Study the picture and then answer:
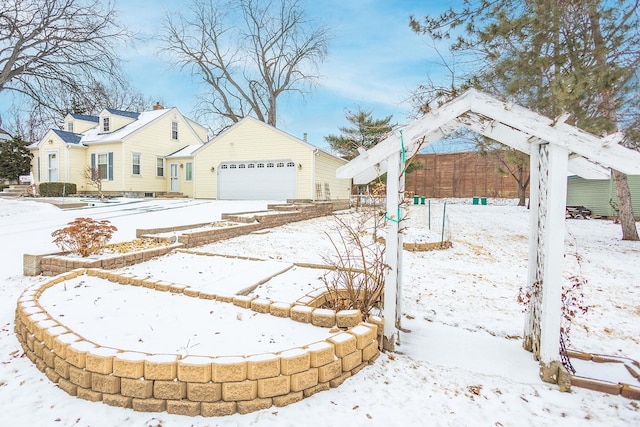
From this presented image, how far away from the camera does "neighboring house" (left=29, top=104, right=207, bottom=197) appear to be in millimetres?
16750

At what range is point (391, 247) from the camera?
2.71 m

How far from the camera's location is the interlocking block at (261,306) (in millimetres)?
2857

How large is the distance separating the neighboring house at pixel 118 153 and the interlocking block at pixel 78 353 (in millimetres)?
16972

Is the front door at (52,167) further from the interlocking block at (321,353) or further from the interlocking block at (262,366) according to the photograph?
the interlocking block at (321,353)

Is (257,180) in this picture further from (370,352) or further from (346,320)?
(370,352)

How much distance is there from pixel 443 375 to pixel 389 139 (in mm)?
1865

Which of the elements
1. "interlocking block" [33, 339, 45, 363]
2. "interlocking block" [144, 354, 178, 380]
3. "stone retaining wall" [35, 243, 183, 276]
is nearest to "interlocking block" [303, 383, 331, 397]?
"interlocking block" [144, 354, 178, 380]

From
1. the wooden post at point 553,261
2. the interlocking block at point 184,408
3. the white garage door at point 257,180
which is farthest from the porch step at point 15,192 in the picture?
the wooden post at point 553,261

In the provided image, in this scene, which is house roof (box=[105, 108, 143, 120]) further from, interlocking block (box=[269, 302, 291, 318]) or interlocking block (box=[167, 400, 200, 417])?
interlocking block (box=[167, 400, 200, 417])

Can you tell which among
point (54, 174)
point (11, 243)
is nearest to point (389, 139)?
point (11, 243)

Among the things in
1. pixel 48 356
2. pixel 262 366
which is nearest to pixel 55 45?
pixel 48 356

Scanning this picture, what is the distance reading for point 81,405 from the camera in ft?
6.41

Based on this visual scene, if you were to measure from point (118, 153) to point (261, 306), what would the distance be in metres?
17.5

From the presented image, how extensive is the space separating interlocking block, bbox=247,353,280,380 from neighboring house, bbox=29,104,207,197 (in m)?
17.7
